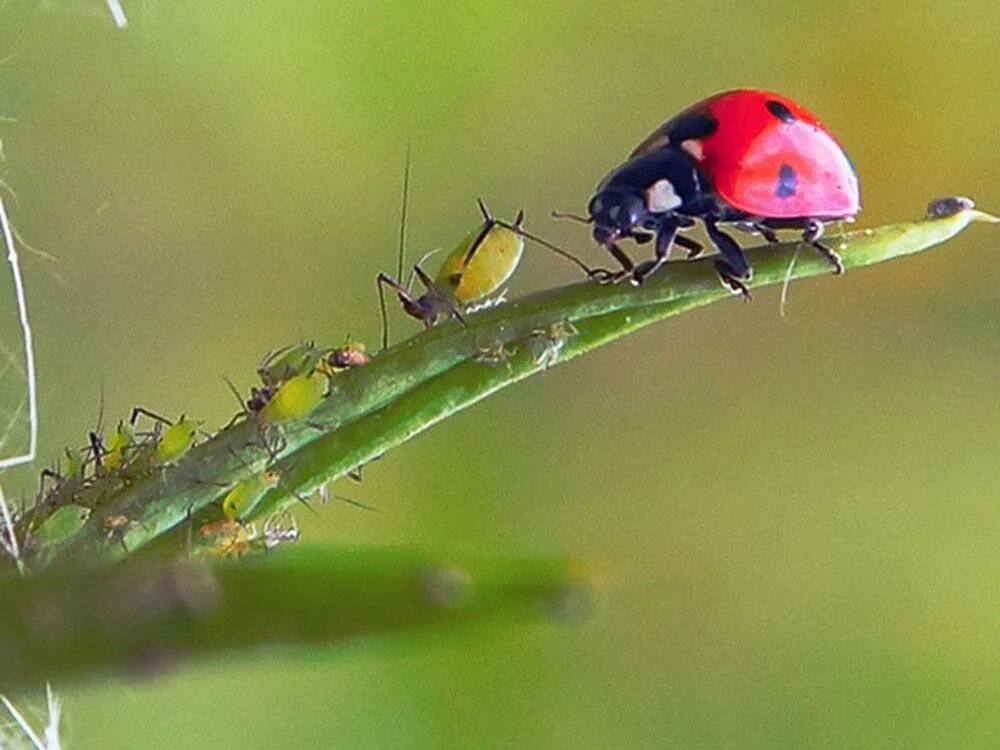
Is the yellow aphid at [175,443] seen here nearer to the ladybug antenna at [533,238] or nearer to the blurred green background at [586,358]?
the ladybug antenna at [533,238]

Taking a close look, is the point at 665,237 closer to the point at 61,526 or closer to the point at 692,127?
the point at 692,127

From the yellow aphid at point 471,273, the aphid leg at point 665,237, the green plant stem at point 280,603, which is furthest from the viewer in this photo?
the aphid leg at point 665,237

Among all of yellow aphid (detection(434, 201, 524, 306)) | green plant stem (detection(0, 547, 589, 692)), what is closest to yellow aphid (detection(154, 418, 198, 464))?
yellow aphid (detection(434, 201, 524, 306))

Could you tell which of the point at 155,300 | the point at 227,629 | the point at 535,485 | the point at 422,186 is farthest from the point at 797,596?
the point at 227,629

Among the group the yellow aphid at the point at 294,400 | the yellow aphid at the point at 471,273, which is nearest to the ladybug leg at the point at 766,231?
the yellow aphid at the point at 471,273

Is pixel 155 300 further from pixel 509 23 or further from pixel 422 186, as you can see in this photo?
pixel 509 23

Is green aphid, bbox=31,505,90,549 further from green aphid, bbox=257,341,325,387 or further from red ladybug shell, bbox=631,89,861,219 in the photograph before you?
red ladybug shell, bbox=631,89,861,219

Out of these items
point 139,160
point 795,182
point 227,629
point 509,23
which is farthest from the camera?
point 509,23
